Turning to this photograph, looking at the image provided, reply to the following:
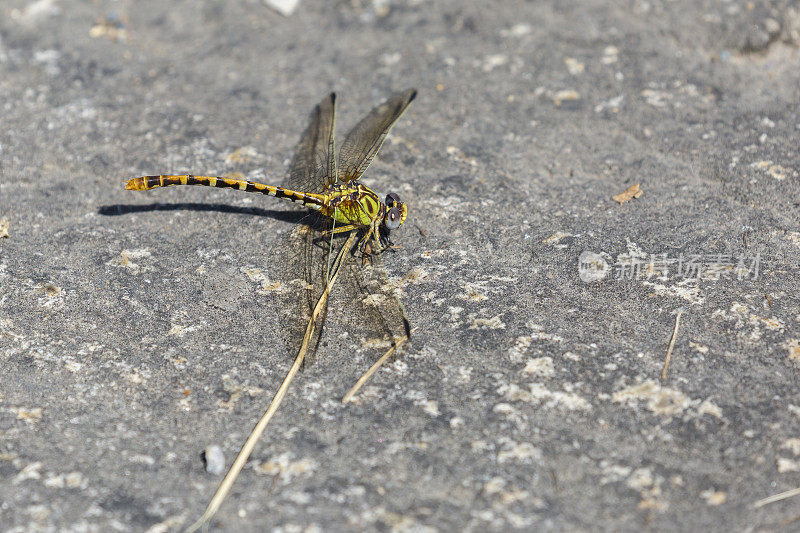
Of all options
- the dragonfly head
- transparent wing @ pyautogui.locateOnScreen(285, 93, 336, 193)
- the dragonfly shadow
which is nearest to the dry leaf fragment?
the dragonfly head

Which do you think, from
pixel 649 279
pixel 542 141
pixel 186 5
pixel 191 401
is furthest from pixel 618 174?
pixel 186 5

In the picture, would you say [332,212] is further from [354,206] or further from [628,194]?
[628,194]

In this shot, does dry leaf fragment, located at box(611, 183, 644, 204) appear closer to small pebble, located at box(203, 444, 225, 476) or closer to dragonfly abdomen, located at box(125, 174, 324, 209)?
dragonfly abdomen, located at box(125, 174, 324, 209)

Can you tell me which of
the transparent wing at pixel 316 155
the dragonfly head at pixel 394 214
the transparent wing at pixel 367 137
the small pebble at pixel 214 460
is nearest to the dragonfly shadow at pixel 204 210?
the transparent wing at pixel 316 155

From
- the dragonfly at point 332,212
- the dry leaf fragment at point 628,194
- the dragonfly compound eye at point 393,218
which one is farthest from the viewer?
the dry leaf fragment at point 628,194

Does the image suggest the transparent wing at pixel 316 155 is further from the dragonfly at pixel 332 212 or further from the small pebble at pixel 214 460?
the small pebble at pixel 214 460

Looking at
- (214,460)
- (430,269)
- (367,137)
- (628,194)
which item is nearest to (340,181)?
(367,137)
